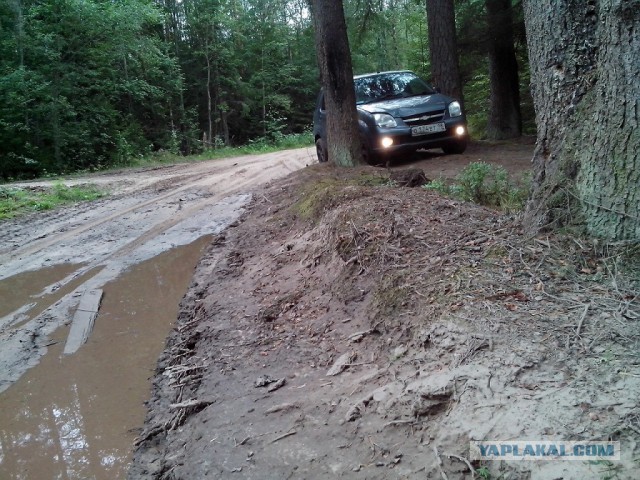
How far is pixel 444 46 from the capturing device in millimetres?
10742

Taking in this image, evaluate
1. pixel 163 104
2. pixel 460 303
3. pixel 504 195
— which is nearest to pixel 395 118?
pixel 504 195

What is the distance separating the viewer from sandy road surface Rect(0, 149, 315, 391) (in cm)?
510

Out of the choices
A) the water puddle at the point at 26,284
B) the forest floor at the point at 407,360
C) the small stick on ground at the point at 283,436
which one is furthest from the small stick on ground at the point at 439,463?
the water puddle at the point at 26,284

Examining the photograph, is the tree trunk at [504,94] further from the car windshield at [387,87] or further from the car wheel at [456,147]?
the car wheel at [456,147]

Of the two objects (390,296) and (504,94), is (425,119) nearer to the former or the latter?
(504,94)

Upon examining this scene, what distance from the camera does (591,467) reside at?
1.86 metres

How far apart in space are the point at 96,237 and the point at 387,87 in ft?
19.8

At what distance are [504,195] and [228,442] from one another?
401 cm

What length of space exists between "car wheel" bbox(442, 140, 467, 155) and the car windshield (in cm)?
117

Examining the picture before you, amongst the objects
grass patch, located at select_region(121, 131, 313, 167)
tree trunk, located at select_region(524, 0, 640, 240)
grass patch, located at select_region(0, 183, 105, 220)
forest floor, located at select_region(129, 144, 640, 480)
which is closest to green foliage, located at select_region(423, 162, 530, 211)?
forest floor, located at select_region(129, 144, 640, 480)

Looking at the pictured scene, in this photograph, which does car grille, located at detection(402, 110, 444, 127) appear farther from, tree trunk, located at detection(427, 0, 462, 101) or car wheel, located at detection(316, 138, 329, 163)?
car wheel, located at detection(316, 138, 329, 163)

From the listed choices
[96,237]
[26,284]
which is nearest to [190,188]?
[96,237]

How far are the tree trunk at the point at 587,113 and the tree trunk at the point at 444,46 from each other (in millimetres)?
7461

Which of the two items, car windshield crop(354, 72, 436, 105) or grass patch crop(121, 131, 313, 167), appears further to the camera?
grass patch crop(121, 131, 313, 167)
